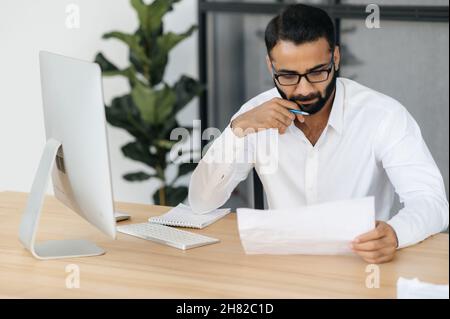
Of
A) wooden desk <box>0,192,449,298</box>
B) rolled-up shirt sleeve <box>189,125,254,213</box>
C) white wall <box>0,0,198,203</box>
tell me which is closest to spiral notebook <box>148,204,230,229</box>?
rolled-up shirt sleeve <box>189,125,254,213</box>

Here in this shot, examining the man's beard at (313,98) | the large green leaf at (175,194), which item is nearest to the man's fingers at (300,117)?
the man's beard at (313,98)

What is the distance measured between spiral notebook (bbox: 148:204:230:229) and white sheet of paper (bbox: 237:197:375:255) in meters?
0.39

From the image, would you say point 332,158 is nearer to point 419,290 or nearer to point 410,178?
point 410,178

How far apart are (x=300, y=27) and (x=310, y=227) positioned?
0.70 metres

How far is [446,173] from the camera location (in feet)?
A: 13.2

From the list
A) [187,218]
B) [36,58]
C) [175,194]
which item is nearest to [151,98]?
[175,194]

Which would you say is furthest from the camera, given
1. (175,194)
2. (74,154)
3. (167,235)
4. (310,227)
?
(175,194)

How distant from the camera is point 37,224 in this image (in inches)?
88.4

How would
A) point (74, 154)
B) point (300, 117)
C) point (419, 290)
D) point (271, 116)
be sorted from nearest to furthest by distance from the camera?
1. point (419, 290)
2. point (74, 154)
3. point (271, 116)
4. point (300, 117)

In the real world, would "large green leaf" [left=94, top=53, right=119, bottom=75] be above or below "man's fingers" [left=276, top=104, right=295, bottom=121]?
below

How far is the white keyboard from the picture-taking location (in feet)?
7.57

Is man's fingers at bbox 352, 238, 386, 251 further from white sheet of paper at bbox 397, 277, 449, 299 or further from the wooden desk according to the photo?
white sheet of paper at bbox 397, 277, 449, 299

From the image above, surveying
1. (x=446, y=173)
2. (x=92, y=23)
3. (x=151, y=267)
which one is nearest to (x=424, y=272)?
(x=151, y=267)

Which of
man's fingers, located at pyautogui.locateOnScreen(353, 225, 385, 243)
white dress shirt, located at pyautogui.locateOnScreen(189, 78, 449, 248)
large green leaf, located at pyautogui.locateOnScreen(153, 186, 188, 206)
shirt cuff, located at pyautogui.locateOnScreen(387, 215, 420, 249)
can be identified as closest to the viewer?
man's fingers, located at pyautogui.locateOnScreen(353, 225, 385, 243)
